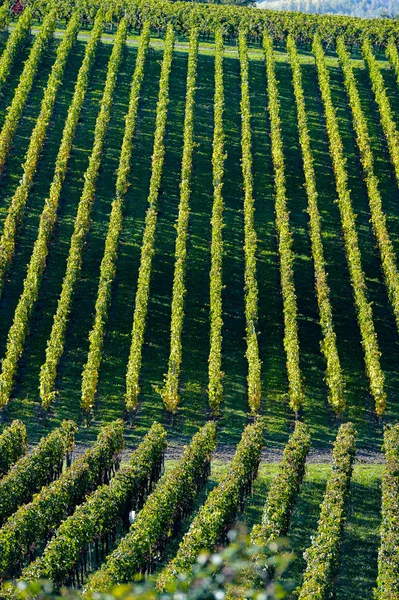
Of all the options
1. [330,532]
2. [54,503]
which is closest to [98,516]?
[54,503]

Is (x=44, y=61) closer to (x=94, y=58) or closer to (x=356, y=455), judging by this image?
(x=94, y=58)

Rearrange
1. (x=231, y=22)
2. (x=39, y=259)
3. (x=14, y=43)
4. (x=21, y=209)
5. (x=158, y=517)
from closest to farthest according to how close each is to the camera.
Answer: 1. (x=158, y=517)
2. (x=39, y=259)
3. (x=21, y=209)
4. (x=14, y=43)
5. (x=231, y=22)

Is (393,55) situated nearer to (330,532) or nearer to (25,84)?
(25,84)

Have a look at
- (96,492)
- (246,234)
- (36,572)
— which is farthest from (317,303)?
(36,572)

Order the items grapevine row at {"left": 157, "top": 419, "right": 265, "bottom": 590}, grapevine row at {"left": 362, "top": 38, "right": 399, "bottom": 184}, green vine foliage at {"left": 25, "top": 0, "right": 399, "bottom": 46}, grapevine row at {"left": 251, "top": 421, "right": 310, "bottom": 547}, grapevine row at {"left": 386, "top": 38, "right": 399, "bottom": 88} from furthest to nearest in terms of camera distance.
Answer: green vine foliage at {"left": 25, "top": 0, "right": 399, "bottom": 46} < grapevine row at {"left": 386, "top": 38, "right": 399, "bottom": 88} < grapevine row at {"left": 362, "top": 38, "right": 399, "bottom": 184} < grapevine row at {"left": 251, "top": 421, "right": 310, "bottom": 547} < grapevine row at {"left": 157, "top": 419, "right": 265, "bottom": 590}

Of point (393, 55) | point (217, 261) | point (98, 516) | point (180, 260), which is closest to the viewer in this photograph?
point (98, 516)

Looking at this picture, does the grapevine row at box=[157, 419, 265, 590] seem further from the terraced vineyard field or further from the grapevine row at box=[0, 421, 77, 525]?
the grapevine row at box=[0, 421, 77, 525]

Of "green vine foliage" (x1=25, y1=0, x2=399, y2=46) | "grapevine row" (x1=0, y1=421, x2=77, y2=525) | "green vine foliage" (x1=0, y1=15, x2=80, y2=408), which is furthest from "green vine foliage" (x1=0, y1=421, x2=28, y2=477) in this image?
"green vine foliage" (x1=25, y1=0, x2=399, y2=46)
